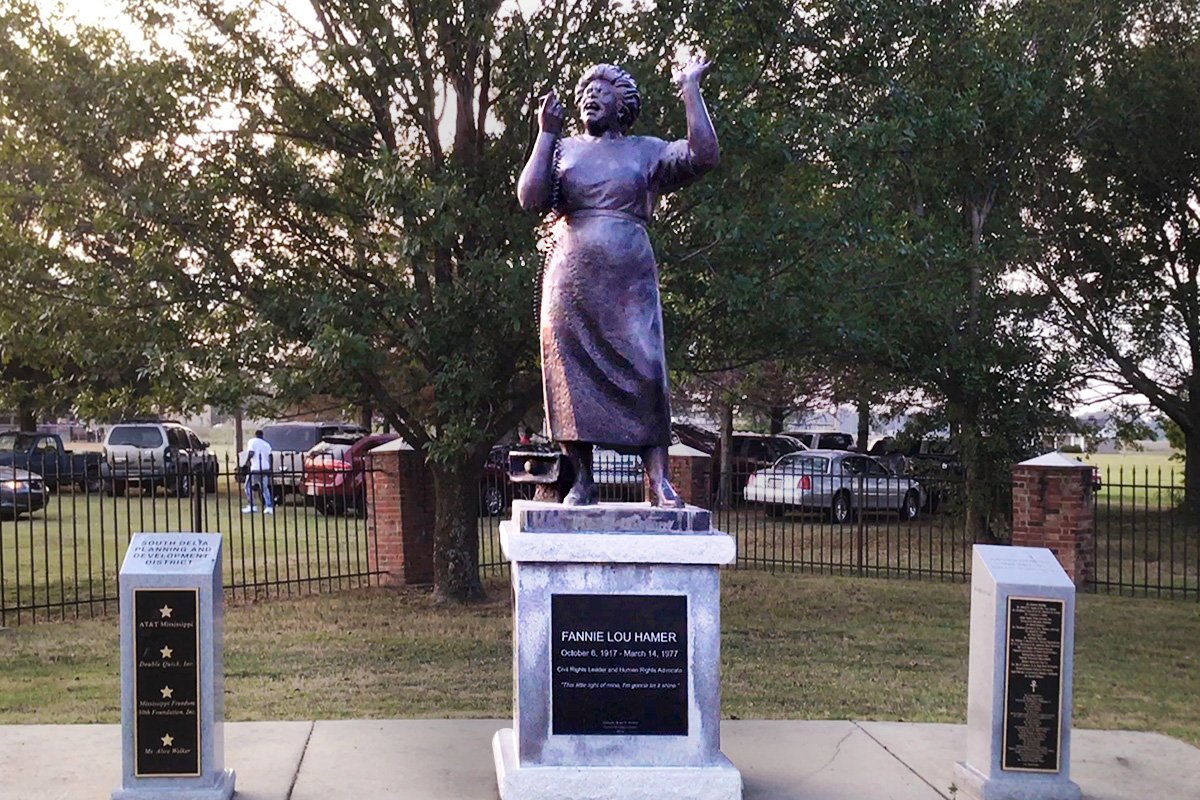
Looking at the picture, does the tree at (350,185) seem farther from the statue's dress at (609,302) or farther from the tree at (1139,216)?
the tree at (1139,216)

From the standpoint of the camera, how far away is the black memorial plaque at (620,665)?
582cm

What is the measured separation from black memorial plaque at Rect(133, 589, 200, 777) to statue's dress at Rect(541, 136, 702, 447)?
76.8 inches

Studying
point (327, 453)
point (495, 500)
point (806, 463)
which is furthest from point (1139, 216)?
point (327, 453)

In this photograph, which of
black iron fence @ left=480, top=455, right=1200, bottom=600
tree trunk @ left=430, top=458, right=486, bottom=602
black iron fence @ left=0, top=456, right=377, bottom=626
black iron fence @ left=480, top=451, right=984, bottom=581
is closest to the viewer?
black iron fence @ left=0, top=456, right=377, bottom=626

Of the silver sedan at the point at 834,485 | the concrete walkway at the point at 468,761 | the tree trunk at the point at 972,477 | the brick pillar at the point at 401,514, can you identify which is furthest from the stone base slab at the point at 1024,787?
the silver sedan at the point at 834,485

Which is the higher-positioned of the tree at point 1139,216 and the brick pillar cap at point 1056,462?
the tree at point 1139,216

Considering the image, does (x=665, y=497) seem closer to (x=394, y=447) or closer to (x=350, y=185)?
(x=350, y=185)

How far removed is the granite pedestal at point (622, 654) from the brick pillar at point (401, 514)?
8.53 metres

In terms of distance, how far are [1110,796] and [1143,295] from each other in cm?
1913

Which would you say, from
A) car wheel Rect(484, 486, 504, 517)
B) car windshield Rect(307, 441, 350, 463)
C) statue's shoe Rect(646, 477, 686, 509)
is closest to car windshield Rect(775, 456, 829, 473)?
car wheel Rect(484, 486, 504, 517)

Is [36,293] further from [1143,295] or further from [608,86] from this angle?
[1143,295]

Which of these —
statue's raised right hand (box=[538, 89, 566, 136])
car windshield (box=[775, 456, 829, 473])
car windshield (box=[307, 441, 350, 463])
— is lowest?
car windshield (box=[775, 456, 829, 473])

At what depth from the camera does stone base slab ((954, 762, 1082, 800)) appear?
6.26m

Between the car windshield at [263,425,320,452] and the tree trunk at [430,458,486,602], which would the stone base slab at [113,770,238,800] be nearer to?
the tree trunk at [430,458,486,602]
